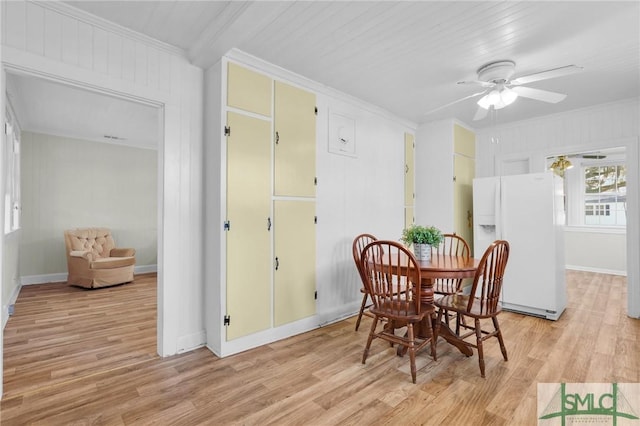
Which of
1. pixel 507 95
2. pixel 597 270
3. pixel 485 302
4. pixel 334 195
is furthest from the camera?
pixel 597 270

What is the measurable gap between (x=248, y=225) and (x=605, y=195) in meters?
7.28

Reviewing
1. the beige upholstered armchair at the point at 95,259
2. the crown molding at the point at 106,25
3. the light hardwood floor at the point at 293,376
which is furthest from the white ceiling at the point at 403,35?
the beige upholstered armchair at the point at 95,259

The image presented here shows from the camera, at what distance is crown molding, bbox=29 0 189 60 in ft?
6.93

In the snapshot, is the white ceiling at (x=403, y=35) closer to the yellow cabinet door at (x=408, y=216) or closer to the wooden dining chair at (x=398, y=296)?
the wooden dining chair at (x=398, y=296)

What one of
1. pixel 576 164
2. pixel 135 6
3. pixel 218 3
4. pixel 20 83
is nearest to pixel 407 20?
pixel 218 3

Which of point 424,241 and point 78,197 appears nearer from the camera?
point 424,241

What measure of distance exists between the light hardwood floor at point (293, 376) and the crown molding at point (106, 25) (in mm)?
2459

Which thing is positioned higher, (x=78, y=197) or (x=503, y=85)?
(x=503, y=85)

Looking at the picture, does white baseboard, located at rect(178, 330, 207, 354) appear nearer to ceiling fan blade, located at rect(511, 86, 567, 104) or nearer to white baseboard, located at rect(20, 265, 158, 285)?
ceiling fan blade, located at rect(511, 86, 567, 104)

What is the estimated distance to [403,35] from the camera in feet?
8.12

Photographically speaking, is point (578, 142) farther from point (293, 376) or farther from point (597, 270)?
point (293, 376)

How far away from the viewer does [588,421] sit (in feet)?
5.92

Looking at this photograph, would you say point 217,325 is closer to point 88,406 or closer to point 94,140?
point 88,406

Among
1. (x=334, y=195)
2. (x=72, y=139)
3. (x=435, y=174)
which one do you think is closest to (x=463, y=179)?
(x=435, y=174)
